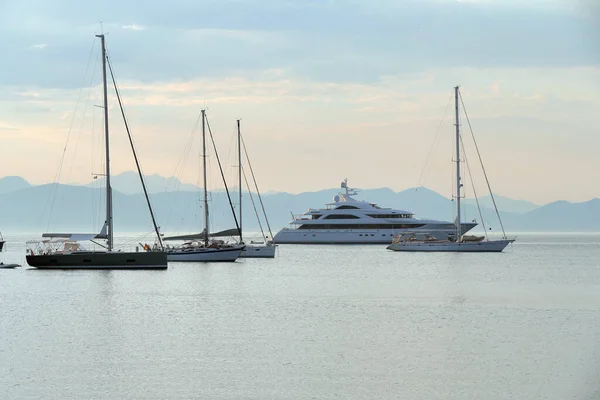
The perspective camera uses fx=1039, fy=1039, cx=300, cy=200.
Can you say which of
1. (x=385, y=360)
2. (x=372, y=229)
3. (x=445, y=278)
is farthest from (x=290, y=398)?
(x=372, y=229)

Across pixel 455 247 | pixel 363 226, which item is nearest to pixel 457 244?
pixel 455 247

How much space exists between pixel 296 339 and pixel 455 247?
57769mm

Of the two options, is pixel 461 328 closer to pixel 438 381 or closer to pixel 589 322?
pixel 589 322

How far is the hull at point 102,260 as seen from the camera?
5322 cm

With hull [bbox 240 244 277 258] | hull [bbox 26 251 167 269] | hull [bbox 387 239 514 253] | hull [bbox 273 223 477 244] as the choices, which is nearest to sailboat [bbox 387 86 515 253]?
hull [bbox 387 239 514 253]

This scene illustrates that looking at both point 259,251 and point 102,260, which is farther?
point 259,251

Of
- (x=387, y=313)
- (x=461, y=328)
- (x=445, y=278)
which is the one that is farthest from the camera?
(x=445, y=278)

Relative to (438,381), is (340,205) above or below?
above

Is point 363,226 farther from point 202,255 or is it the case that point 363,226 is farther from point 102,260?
point 102,260

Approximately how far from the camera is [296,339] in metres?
29.2

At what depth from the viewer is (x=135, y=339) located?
29.3m

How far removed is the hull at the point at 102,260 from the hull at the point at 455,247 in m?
35.7

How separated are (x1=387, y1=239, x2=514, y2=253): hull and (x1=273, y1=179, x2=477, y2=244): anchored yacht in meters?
26.1

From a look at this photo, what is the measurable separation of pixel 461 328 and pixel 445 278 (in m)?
25.1
